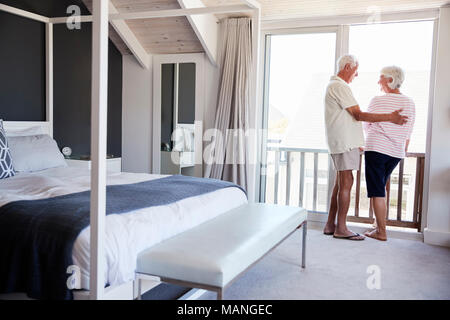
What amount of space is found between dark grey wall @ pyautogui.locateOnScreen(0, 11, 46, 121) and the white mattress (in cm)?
87

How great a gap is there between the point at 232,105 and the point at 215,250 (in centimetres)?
288

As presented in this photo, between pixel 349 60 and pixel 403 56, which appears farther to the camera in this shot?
pixel 403 56

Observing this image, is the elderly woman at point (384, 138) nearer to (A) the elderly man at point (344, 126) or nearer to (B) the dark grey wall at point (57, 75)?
(A) the elderly man at point (344, 126)

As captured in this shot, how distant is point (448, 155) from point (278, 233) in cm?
217

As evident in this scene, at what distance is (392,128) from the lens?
154 inches

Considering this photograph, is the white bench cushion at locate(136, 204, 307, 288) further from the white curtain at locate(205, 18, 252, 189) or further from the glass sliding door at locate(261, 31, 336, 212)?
the glass sliding door at locate(261, 31, 336, 212)

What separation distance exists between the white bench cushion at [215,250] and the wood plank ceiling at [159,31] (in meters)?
2.62

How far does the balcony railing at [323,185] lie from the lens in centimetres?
449

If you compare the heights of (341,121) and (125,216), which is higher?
(341,121)

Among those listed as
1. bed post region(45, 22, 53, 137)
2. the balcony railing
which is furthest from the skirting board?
bed post region(45, 22, 53, 137)

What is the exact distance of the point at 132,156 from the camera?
17.8 feet

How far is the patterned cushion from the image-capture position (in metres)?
3.15

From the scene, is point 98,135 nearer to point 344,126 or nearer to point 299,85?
point 344,126

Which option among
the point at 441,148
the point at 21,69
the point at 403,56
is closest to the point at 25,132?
the point at 21,69
